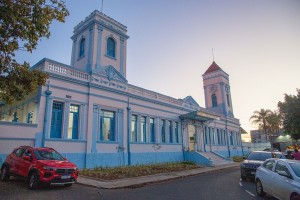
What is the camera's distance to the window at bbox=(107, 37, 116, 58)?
21.6 metres

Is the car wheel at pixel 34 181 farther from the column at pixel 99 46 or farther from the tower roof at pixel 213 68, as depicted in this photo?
the tower roof at pixel 213 68

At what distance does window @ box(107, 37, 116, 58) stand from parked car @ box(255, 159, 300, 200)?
16.8 meters

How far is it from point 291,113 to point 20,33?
2385cm

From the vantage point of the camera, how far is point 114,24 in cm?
2234

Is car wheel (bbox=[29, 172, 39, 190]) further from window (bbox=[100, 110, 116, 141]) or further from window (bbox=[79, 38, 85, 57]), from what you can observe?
window (bbox=[79, 38, 85, 57])

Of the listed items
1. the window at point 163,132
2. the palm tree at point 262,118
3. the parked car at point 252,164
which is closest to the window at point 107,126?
the window at point 163,132

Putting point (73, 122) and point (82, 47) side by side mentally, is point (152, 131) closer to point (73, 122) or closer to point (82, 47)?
point (73, 122)

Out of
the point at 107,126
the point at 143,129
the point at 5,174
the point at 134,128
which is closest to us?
the point at 5,174

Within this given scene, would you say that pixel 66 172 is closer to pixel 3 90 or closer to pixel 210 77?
pixel 3 90

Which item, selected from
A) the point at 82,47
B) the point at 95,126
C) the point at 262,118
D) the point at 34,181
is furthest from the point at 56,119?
the point at 262,118

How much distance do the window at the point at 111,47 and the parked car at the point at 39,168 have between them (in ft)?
43.1

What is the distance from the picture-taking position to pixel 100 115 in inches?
733

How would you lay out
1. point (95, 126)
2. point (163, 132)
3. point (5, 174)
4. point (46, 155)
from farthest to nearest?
1. point (163, 132)
2. point (95, 126)
3. point (5, 174)
4. point (46, 155)

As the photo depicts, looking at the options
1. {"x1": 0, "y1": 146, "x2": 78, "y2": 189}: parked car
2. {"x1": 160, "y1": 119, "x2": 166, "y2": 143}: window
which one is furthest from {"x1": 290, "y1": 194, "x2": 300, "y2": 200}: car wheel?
{"x1": 160, "y1": 119, "x2": 166, "y2": 143}: window
